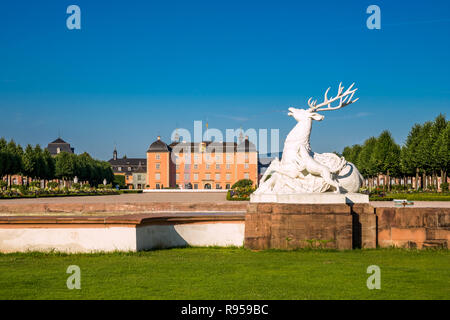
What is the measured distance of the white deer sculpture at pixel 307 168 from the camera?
10.2 metres

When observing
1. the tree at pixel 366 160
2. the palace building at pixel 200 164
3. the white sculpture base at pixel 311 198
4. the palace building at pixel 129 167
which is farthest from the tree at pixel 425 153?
the palace building at pixel 129 167

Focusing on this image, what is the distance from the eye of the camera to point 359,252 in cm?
941

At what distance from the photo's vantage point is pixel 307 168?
10.2m

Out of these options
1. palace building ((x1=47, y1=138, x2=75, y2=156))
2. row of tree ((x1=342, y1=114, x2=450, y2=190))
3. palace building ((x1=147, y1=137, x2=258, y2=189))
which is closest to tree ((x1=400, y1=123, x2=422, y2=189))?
row of tree ((x1=342, y1=114, x2=450, y2=190))

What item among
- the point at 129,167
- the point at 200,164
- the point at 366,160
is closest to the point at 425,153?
the point at 366,160

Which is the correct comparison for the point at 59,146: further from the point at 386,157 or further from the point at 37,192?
the point at 386,157

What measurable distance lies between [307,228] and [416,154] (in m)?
45.7

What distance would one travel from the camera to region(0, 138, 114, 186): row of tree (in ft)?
184

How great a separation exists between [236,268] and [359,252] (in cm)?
313

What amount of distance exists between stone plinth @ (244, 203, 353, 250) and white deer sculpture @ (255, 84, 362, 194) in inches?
22.4

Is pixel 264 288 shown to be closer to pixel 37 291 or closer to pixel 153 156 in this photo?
pixel 37 291

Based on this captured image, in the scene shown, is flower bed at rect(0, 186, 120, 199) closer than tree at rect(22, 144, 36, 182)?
Yes

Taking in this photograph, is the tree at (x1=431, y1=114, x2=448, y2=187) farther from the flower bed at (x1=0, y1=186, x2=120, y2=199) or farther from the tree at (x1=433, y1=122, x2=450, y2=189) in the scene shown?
the flower bed at (x1=0, y1=186, x2=120, y2=199)
